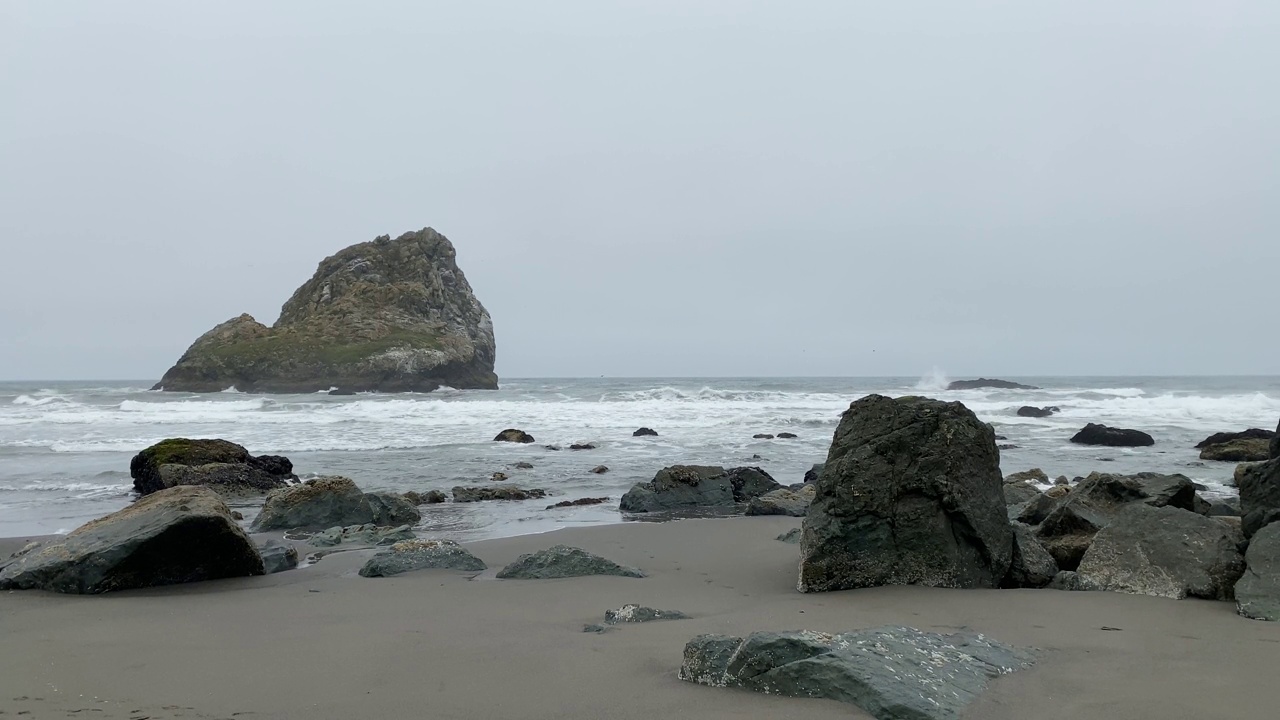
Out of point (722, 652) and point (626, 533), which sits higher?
point (722, 652)

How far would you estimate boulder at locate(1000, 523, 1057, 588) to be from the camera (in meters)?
5.65

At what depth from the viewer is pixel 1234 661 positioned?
3674mm

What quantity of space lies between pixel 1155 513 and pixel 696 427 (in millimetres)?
21475

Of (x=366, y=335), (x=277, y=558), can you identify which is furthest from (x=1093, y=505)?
(x=366, y=335)

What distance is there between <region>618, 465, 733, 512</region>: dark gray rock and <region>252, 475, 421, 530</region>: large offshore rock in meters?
2.90

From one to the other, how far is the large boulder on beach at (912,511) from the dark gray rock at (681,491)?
17.5 ft

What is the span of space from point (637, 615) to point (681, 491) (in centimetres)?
680

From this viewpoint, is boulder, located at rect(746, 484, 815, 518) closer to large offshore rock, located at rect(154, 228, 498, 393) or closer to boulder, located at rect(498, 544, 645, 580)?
boulder, located at rect(498, 544, 645, 580)

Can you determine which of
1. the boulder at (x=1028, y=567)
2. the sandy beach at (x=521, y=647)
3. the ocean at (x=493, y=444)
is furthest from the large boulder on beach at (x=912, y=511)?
the ocean at (x=493, y=444)

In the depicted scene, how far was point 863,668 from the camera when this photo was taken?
308cm

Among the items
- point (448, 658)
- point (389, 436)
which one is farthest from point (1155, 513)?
point (389, 436)

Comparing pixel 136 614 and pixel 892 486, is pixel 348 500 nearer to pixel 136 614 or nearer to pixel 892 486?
pixel 136 614

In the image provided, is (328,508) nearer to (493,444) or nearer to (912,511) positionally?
(912,511)

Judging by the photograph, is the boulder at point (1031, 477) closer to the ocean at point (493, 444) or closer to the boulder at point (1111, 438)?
the ocean at point (493, 444)
